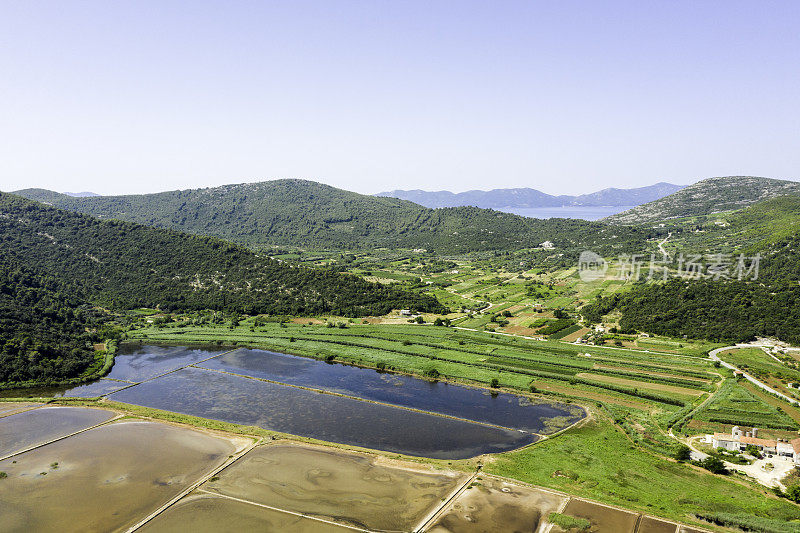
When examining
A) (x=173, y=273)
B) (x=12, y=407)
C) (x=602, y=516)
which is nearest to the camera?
(x=602, y=516)

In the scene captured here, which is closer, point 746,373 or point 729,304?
point 746,373

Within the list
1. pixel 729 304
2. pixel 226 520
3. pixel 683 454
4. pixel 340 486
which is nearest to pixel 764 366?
pixel 729 304

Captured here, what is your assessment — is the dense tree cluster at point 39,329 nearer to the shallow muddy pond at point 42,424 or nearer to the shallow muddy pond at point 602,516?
the shallow muddy pond at point 42,424

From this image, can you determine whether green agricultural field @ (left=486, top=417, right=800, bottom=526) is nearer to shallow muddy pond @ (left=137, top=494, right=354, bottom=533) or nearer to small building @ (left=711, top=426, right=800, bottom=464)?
small building @ (left=711, top=426, right=800, bottom=464)

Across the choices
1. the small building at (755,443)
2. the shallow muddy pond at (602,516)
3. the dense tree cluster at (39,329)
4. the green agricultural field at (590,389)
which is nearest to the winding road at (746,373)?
the green agricultural field at (590,389)

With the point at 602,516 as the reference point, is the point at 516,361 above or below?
above

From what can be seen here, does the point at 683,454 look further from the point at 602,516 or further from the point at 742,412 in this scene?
the point at 742,412

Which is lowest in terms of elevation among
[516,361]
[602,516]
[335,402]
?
[335,402]

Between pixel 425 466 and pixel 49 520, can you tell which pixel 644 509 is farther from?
pixel 49 520
